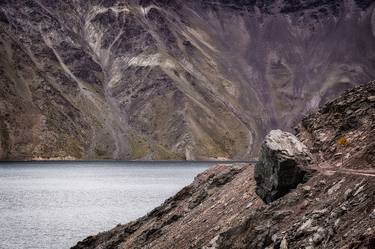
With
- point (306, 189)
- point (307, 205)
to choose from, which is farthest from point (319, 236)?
point (306, 189)

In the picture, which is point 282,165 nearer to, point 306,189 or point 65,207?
point 306,189

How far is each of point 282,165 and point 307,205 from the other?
10.8 feet

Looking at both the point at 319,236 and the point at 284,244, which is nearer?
the point at 319,236

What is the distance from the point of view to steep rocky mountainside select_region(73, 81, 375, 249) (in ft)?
69.1

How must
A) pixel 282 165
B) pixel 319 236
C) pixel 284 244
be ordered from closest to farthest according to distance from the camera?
pixel 319 236
pixel 284 244
pixel 282 165

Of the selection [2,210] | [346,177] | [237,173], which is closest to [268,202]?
[346,177]

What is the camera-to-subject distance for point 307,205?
24797 mm

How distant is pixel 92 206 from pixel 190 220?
8533 cm

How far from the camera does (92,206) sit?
4717 inches

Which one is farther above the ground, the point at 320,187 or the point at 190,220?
the point at 320,187

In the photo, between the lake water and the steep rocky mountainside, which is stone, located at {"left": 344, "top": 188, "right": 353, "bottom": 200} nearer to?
the steep rocky mountainside

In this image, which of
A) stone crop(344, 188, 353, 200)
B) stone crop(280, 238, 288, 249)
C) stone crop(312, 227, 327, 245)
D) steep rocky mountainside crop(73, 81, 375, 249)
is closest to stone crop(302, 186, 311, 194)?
steep rocky mountainside crop(73, 81, 375, 249)

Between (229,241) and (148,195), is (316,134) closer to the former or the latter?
(229,241)

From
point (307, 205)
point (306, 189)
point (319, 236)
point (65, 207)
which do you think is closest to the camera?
point (319, 236)
